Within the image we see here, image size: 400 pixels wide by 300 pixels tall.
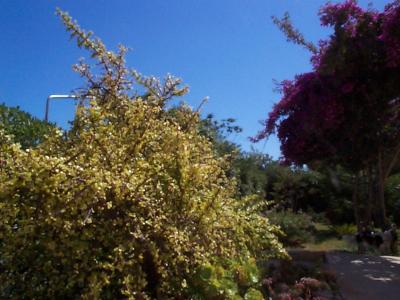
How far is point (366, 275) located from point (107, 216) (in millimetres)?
4126

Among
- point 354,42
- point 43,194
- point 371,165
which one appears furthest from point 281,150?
point 43,194

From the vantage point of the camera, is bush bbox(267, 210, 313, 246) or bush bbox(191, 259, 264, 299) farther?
bush bbox(267, 210, 313, 246)

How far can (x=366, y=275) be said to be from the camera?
5.95 meters

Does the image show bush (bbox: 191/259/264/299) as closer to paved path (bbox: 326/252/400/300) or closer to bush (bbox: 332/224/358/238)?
paved path (bbox: 326/252/400/300)

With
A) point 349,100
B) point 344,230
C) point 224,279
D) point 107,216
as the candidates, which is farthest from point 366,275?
point 344,230

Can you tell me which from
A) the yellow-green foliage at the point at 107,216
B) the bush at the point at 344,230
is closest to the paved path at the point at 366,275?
the yellow-green foliage at the point at 107,216

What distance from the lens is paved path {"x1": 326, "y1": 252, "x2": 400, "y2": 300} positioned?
5.25 metres

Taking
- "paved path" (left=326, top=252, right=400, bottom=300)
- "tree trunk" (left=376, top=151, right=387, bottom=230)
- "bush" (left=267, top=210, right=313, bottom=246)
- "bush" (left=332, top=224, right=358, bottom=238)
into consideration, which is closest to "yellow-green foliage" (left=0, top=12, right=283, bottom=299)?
"paved path" (left=326, top=252, right=400, bottom=300)

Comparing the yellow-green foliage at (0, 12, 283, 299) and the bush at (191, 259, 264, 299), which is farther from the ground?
the yellow-green foliage at (0, 12, 283, 299)

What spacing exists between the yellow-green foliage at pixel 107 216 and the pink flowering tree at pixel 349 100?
13.8 ft

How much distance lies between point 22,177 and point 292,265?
3.88m

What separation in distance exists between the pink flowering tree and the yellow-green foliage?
4.20 meters

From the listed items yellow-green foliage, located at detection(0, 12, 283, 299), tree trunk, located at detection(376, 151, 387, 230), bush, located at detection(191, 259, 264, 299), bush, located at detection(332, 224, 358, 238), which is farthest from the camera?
bush, located at detection(332, 224, 358, 238)

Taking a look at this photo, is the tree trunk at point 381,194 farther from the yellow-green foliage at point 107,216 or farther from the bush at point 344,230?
the yellow-green foliage at point 107,216
